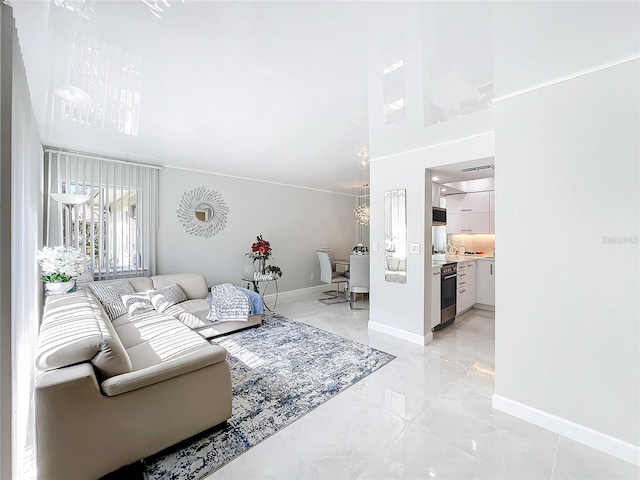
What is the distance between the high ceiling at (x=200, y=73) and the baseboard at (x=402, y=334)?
2483mm

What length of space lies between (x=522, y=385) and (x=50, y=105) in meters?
4.48

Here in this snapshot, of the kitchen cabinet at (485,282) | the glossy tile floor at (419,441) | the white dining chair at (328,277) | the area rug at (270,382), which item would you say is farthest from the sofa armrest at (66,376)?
the kitchen cabinet at (485,282)

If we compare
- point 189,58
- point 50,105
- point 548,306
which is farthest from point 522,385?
point 50,105

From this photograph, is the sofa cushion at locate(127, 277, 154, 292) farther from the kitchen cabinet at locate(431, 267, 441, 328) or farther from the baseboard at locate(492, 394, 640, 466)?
the baseboard at locate(492, 394, 640, 466)

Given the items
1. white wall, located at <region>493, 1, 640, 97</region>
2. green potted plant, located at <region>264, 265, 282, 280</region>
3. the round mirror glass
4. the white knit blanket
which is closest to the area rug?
the white knit blanket

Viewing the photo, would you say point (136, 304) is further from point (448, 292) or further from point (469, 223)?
point (469, 223)

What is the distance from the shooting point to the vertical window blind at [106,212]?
353cm

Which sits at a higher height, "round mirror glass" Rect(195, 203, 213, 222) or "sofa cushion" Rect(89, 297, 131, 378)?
"round mirror glass" Rect(195, 203, 213, 222)

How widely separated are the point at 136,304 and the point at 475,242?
19.4ft

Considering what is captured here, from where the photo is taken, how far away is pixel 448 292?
12.9ft

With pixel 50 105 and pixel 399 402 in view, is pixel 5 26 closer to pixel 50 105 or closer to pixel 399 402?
pixel 50 105

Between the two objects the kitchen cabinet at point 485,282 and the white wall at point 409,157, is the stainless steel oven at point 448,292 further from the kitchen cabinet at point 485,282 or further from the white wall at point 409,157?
the kitchen cabinet at point 485,282

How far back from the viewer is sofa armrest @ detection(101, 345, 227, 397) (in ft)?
4.97

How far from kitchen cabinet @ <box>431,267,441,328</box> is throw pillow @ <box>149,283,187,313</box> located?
3.42m
